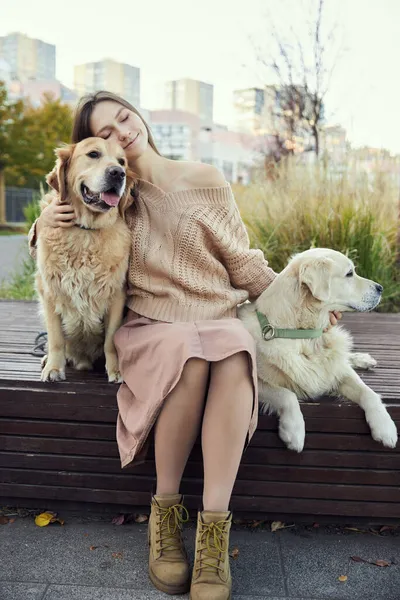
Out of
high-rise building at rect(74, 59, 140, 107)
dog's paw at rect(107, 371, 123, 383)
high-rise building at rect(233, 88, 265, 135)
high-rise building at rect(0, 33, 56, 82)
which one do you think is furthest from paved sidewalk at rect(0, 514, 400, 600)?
high-rise building at rect(0, 33, 56, 82)

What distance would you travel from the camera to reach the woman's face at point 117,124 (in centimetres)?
229

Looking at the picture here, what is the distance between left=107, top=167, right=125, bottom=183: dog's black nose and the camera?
6.97ft

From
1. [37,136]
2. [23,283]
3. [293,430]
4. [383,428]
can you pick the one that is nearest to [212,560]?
[293,430]

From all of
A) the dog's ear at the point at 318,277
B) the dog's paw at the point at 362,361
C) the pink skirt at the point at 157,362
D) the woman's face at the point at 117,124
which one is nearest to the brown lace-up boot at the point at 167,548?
the pink skirt at the point at 157,362

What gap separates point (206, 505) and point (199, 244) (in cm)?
91

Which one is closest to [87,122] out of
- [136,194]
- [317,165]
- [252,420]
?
[136,194]

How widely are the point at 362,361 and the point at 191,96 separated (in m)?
43.1

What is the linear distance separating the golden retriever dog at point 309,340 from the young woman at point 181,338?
0.14 m

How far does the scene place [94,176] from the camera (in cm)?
216

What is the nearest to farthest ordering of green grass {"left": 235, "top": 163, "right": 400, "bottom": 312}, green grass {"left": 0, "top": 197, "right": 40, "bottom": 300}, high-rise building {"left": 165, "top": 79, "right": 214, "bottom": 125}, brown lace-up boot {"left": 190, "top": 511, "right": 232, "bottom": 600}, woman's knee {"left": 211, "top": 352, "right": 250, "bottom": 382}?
brown lace-up boot {"left": 190, "top": 511, "right": 232, "bottom": 600}
woman's knee {"left": 211, "top": 352, "right": 250, "bottom": 382}
green grass {"left": 235, "top": 163, "right": 400, "bottom": 312}
green grass {"left": 0, "top": 197, "right": 40, "bottom": 300}
high-rise building {"left": 165, "top": 79, "right": 214, "bottom": 125}

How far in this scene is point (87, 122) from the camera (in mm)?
2330

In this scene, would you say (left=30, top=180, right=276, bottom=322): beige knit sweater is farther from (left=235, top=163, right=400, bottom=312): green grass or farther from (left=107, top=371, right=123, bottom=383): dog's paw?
(left=235, top=163, right=400, bottom=312): green grass

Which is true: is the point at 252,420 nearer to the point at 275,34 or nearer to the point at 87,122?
the point at 87,122

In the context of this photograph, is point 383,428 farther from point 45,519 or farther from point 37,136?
point 37,136
